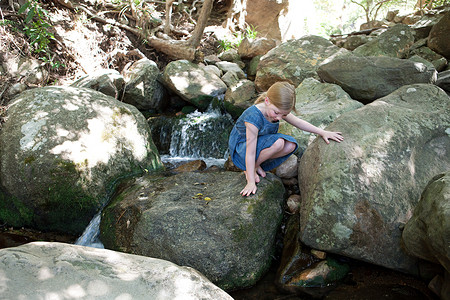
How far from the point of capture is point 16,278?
164cm

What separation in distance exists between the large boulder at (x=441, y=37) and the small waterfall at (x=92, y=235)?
696 cm

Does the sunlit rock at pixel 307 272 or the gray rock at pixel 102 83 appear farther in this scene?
the gray rock at pixel 102 83

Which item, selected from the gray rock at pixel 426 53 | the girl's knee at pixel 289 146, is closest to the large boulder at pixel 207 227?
the girl's knee at pixel 289 146

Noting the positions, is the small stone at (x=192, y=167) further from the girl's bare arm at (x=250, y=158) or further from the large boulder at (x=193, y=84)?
the large boulder at (x=193, y=84)

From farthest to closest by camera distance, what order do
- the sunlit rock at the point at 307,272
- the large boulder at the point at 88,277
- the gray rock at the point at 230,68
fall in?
1. the gray rock at the point at 230,68
2. the sunlit rock at the point at 307,272
3. the large boulder at the point at 88,277

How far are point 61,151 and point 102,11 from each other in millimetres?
6003

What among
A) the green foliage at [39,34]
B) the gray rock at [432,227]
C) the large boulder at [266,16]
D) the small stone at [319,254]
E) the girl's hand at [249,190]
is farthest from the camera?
the large boulder at [266,16]

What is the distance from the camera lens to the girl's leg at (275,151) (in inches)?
129

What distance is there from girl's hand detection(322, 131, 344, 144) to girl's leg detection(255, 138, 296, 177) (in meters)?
0.40

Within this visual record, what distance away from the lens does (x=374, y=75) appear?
4.61 m

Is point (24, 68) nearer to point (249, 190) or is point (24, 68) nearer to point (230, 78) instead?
point (230, 78)

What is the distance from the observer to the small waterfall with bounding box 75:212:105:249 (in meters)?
3.53

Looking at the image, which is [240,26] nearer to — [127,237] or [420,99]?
[420,99]

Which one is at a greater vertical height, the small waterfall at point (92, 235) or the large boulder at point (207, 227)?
the large boulder at point (207, 227)
